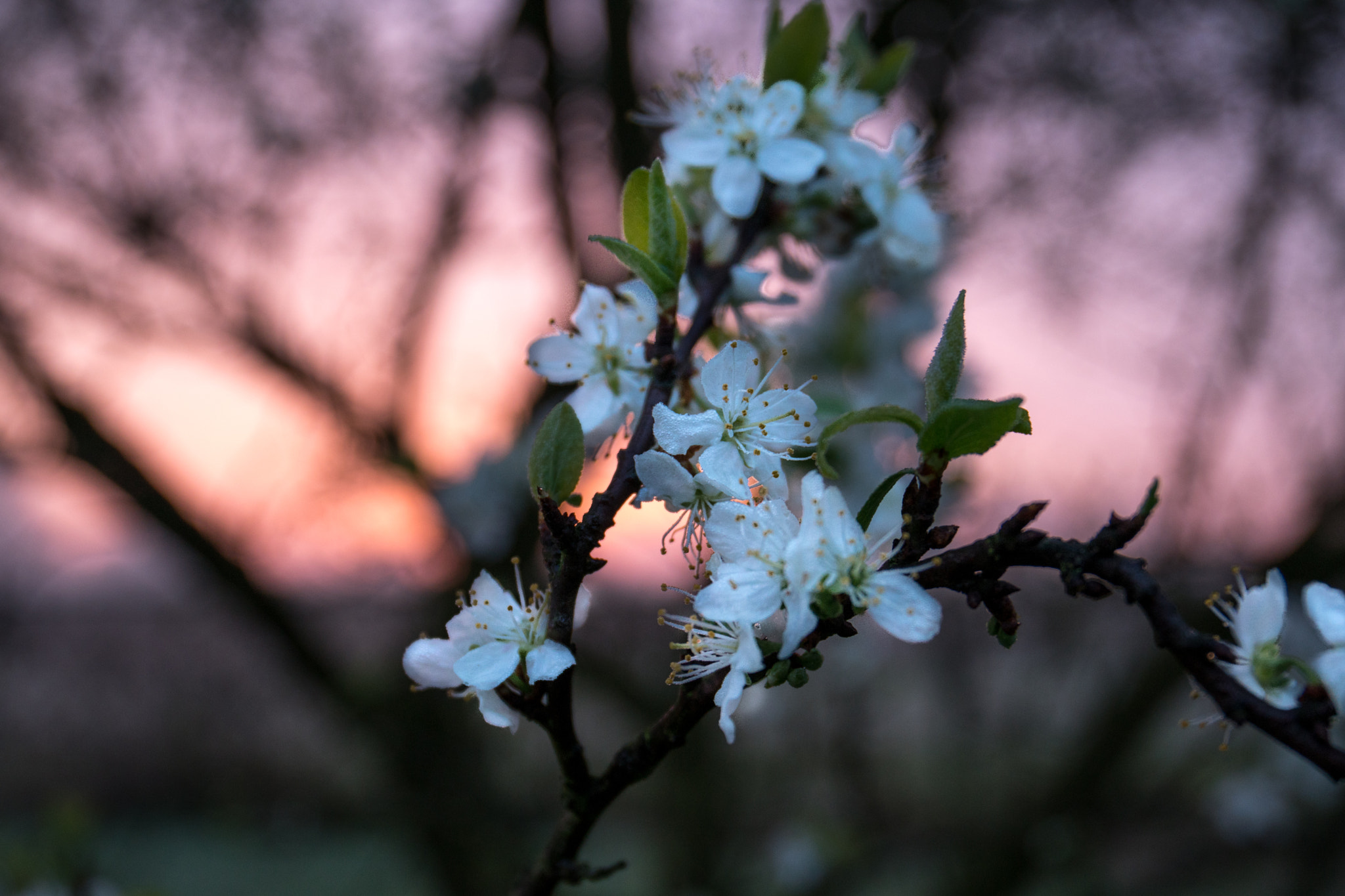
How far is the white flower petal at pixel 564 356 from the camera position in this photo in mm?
764

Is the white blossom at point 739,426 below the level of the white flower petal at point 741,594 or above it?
above

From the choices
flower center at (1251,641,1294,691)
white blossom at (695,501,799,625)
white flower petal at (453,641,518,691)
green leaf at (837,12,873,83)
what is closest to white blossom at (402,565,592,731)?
white flower petal at (453,641,518,691)

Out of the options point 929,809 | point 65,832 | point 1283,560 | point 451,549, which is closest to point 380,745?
point 451,549

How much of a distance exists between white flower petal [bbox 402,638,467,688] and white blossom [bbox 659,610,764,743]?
0.15 meters

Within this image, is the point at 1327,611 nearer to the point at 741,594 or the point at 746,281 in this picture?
the point at 741,594

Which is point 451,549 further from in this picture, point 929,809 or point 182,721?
point 182,721

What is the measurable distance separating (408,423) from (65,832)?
1427 mm

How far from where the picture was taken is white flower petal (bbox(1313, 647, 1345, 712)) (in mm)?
511

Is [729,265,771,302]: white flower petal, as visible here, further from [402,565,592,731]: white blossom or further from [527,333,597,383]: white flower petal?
[402,565,592,731]: white blossom

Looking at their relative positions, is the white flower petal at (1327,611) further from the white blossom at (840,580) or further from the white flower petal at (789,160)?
the white flower petal at (789,160)

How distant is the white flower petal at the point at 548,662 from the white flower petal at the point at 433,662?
77 millimetres

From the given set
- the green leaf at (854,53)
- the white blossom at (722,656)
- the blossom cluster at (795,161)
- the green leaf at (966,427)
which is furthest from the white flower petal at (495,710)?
the green leaf at (854,53)

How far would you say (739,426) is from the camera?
27.0 inches

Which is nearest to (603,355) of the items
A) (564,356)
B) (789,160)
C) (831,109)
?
(564,356)
